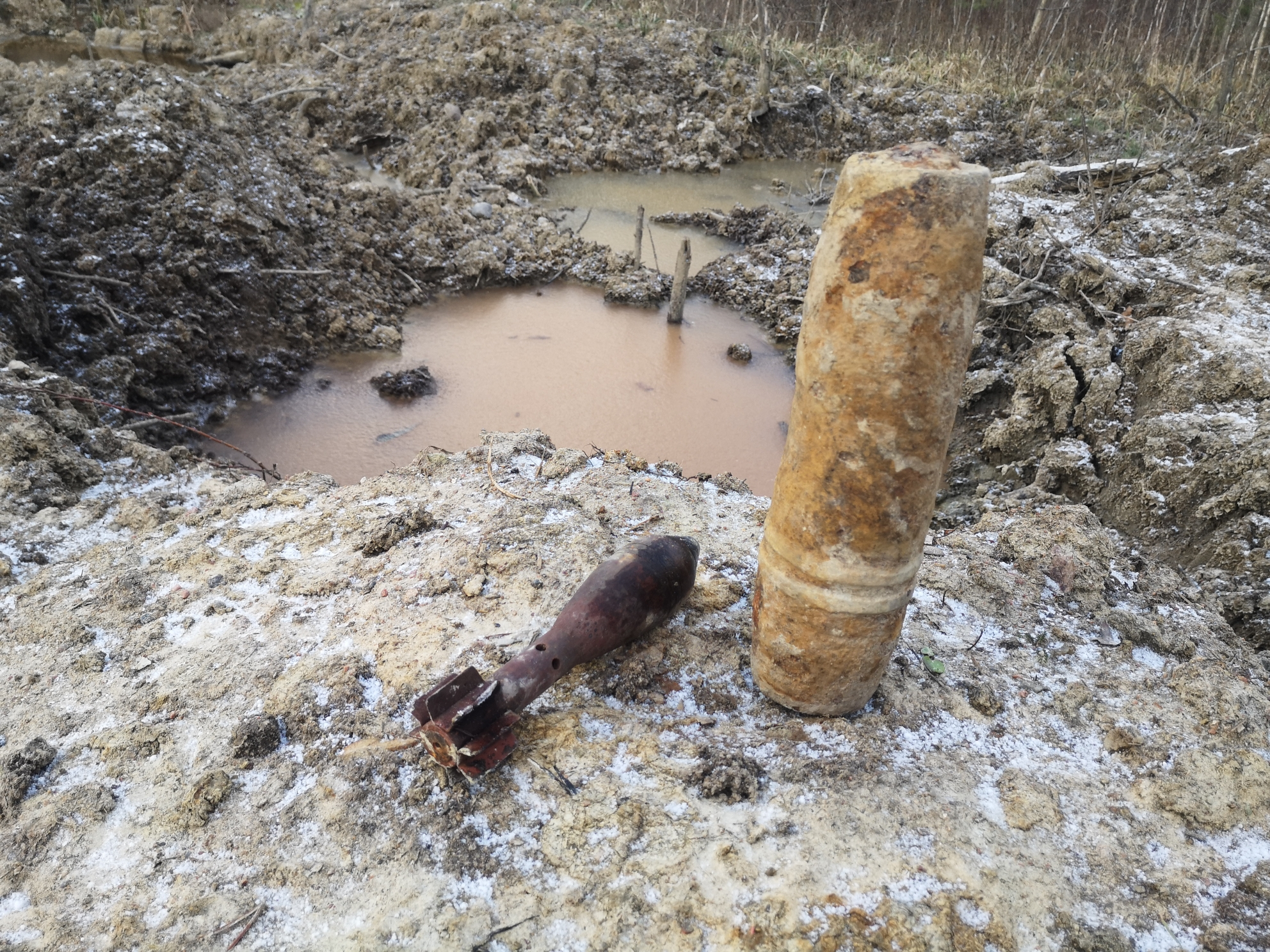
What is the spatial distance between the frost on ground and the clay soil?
0.01 m

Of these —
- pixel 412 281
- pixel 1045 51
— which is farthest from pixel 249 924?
pixel 1045 51

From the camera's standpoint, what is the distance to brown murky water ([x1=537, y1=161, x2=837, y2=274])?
8.09m

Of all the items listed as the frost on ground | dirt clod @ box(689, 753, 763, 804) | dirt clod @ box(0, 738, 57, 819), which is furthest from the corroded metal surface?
dirt clod @ box(0, 738, 57, 819)

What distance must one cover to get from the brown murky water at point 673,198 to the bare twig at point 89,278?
14.5 ft

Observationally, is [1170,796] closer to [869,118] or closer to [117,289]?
[117,289]

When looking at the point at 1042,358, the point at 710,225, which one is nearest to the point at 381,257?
the point at 710,225

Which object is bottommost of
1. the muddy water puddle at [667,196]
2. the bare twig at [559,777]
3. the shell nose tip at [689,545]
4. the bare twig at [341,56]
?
the bare twig at [559,777]

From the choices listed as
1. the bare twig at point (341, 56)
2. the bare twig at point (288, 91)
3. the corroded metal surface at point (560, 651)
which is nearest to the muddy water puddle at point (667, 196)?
the bare twig at point (288, 91)

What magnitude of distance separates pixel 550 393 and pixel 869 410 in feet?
13.3

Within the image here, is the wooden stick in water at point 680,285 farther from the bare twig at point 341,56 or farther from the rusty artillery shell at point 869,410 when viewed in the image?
the bare twig at point 341,56

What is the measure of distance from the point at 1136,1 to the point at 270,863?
16.2 m

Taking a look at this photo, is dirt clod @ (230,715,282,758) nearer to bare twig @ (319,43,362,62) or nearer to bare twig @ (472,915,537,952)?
bare twig @ (472,915,537,952)

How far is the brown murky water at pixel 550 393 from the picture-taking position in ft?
16.6

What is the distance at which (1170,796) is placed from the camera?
6.49 feet
